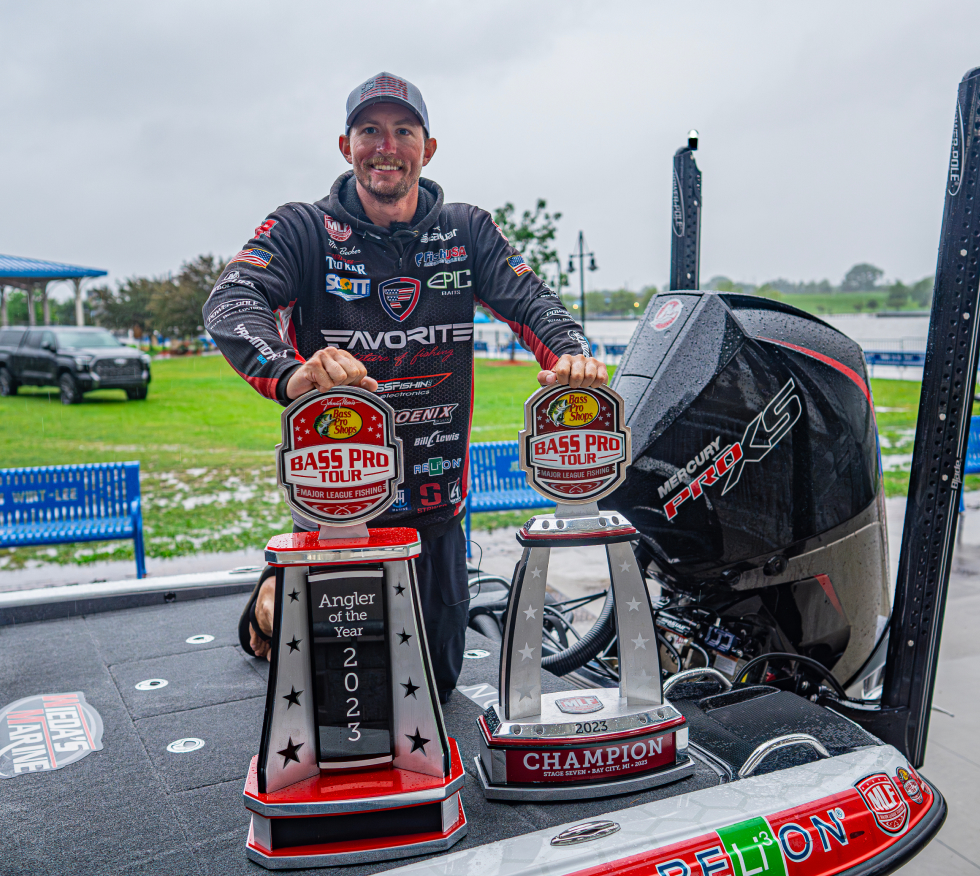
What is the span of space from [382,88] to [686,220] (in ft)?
4.92

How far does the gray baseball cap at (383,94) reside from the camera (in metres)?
1.98

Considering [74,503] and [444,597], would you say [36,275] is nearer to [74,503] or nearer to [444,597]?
[74,503]

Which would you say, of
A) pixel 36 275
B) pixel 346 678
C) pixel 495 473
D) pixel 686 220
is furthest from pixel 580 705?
pixel 36 275

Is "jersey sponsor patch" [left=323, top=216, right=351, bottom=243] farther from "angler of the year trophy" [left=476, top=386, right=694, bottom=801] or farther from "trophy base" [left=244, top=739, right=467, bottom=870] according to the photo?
"trophy base" [left=244, top=739, right=467, bottom=870]

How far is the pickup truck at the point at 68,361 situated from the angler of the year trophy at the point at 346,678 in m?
13.6

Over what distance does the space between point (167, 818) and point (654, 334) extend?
190 centimetres

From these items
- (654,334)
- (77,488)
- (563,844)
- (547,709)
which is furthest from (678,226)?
(77,488)

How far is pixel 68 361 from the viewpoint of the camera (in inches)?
533

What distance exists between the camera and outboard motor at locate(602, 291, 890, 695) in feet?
7.75

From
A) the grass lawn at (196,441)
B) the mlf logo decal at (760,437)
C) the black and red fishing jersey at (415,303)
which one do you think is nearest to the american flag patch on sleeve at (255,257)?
the black and red fishing jersey at (415,303)

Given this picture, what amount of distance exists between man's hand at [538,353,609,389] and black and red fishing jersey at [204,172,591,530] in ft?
1.01

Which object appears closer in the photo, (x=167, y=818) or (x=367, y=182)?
(x=167, y=818)

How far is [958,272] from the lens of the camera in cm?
228

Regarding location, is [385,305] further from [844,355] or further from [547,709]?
[844,355]
